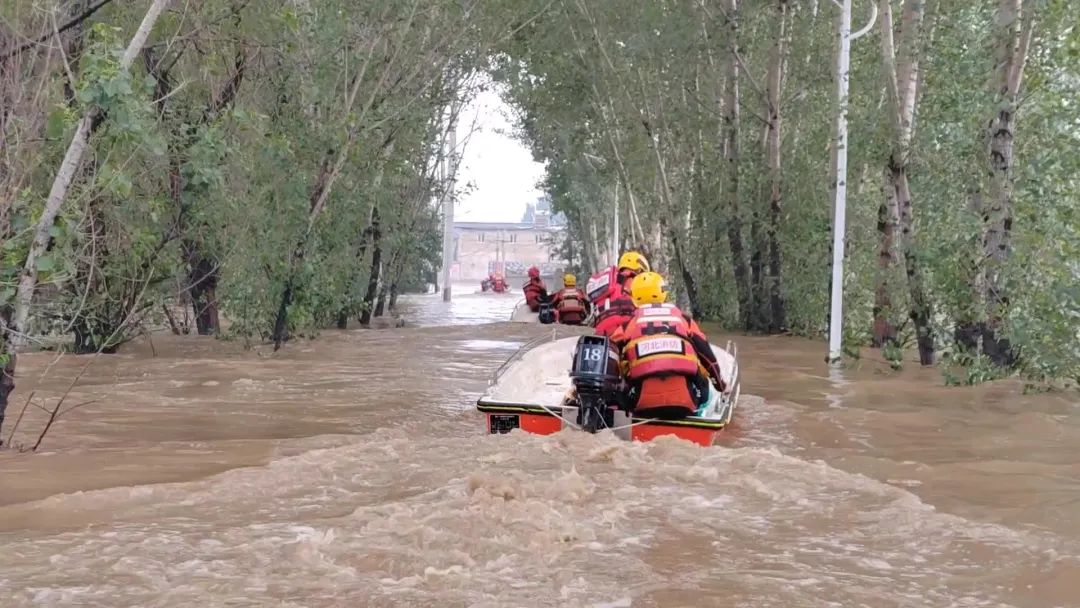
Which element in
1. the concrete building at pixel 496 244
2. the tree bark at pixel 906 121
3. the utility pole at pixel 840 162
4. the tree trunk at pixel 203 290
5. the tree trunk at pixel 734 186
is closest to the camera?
the tree bark at pixel 906 121

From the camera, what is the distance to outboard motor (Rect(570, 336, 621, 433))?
885 cm

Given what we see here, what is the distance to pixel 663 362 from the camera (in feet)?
29.6

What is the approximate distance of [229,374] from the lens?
14.9 m

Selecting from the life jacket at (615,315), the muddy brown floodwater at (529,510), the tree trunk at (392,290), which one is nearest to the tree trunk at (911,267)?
the muddy brown floodwater at (529,510)

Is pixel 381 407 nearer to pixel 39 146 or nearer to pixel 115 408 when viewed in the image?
pixel 115 408

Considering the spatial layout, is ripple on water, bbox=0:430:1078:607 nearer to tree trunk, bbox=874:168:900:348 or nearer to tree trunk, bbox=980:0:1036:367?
tree trunk, bbox=980:0:1036:367

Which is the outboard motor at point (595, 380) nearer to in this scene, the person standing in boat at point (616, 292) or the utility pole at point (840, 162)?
the person standing in boat at point (616, 292)

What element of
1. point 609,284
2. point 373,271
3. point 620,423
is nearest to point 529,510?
point 620,423

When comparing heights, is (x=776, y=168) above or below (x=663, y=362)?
above

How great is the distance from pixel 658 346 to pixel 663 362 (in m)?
0.14

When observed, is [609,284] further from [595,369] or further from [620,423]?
[595,369]

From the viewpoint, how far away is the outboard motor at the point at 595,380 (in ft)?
29.0

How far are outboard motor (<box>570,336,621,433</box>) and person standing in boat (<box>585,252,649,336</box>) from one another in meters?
2.11

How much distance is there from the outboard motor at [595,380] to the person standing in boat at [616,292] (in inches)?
82.9
